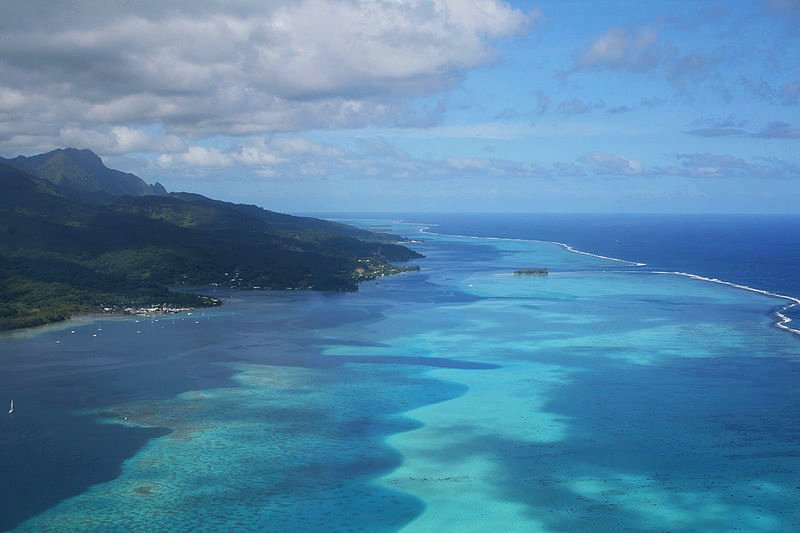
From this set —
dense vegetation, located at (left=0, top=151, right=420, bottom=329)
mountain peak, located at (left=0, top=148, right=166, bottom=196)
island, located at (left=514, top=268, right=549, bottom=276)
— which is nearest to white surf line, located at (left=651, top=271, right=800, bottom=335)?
island, located at (left=514, top=268, right=549, bottom=276)

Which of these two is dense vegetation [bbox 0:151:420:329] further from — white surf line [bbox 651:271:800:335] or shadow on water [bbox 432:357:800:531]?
→ shadow on water [bbox 432:357:800:531]

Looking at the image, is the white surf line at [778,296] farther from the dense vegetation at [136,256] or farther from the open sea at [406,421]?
the dense vegetation at [136,256]

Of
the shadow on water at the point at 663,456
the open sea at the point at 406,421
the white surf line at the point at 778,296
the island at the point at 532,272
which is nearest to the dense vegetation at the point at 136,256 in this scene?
the open sea at the point at 406,421

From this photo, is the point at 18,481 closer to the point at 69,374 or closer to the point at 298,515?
the point at 298,515

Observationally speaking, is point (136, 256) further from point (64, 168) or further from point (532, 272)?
point (64, 168)

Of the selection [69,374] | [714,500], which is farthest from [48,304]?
[714,500]

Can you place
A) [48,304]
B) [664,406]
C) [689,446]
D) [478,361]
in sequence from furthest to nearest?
[48,304] → [478,361] → [664,406] → [689,446]

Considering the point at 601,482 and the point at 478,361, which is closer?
the point at 601,482
